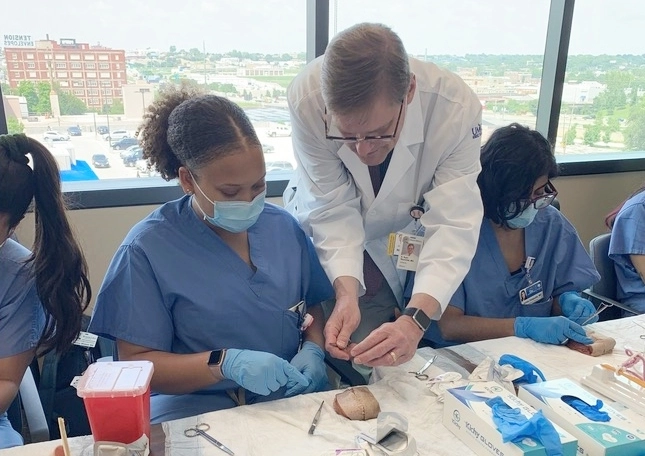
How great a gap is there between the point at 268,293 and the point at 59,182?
53 cm

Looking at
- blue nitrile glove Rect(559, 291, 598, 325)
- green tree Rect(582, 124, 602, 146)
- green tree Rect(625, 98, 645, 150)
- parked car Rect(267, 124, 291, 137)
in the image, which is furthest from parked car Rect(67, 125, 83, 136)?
green tree Rect(625, 98, 645, 150)

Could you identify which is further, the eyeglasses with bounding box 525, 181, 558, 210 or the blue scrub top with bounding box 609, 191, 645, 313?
the blue scrub top with bounding box 609, 191, 645, 313

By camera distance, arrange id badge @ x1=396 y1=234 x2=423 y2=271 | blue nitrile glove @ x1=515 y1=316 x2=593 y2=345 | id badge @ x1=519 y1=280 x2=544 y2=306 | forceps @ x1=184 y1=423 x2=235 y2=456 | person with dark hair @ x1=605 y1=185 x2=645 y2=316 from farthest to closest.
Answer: person with dark hair @ x1=605 y1=185 x2=645 y2=316, id badge @ x1=519 y1=280 x2=544 y2=306, id badge @ x1=396 y1=234 x2=423 y2=271, blue nitrile glove @ x1=515 y1=316 x2=593 y2=345, forceps @ x1=184 y1=423 x2=235 y2=456

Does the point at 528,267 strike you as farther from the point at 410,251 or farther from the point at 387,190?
the point at 387,190

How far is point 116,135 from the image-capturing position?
2.24 m

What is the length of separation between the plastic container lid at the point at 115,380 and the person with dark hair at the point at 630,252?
176 centimetres

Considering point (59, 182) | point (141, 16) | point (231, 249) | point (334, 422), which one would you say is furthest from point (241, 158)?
point (141, 16)

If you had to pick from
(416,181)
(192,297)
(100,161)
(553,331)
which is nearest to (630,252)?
(553,331)

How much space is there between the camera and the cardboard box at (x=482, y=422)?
2.95 ft

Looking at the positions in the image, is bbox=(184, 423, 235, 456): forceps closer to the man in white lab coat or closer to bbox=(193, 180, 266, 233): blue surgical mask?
the man in white lab coat

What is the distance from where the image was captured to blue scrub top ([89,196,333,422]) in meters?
1.22

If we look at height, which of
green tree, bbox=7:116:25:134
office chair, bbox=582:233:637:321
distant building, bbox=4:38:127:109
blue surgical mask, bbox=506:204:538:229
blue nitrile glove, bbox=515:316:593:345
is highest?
distant building, bbox=4:38:127:109

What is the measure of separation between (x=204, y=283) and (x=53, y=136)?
4.09 feet

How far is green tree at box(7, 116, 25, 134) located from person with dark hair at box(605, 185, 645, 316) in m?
2.20
